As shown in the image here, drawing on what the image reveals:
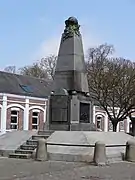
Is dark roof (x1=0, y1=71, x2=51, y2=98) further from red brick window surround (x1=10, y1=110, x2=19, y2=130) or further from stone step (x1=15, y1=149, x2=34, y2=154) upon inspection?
stone step (x1=15, y1=149, x2=34, y2=154)

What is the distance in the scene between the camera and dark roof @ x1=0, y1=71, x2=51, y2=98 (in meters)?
43.9

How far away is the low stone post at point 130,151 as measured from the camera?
17.3 meters

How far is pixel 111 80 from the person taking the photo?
43.0 m

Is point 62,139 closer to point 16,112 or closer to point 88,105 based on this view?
point 88,105

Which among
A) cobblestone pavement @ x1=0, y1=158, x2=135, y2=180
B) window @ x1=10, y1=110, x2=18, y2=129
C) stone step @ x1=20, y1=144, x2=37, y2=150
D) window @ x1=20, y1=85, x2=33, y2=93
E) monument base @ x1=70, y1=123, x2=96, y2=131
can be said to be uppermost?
window @ x1=20, y1=85, x2=33, y2=93

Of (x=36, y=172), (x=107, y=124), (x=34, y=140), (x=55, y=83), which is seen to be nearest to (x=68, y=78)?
(x=55, y=83)

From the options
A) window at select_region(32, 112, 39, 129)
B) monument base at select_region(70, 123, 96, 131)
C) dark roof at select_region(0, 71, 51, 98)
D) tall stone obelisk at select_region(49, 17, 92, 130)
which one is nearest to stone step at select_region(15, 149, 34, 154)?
tall stone obelisk at select_region(49, 17, 92, 130)

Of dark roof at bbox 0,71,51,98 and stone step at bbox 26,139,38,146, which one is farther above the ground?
dark roof at bbox 0,71,51,98

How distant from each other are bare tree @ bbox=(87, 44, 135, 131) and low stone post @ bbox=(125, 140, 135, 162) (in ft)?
84.3

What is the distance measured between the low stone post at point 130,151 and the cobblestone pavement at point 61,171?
714 millimetres

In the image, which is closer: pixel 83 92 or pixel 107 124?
pixel 83 92

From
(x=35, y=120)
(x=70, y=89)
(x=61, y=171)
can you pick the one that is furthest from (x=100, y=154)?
(x=35, y=120)

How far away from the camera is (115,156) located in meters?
17.4

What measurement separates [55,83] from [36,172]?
28.0 ft
